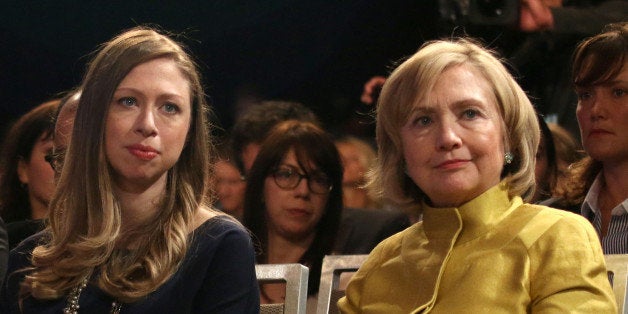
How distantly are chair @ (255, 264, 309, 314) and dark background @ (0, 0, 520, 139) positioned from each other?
2227mm

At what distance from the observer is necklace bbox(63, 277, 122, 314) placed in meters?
2.23

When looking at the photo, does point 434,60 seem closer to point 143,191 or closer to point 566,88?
point 143,191

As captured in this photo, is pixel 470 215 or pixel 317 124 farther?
pixel 317 124

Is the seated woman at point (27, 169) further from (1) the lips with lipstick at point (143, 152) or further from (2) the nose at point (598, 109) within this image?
(2) the nose at point (598, 109)

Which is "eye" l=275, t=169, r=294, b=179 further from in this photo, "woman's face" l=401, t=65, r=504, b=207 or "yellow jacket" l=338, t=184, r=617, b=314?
"woman's face" l=401, t=65, r=504, b=207

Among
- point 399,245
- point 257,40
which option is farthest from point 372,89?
point 399,245

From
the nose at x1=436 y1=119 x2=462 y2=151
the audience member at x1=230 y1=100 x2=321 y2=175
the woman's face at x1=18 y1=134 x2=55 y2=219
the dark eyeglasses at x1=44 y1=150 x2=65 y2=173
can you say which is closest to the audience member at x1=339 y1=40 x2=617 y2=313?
the nose at x1=436 y1=119 x2=462 y2=151

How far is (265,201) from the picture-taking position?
355cm

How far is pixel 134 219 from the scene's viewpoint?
237 centimetres

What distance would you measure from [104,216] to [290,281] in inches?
16.9

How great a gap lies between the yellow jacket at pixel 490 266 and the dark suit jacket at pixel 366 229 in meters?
1.14

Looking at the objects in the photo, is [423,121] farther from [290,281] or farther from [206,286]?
[206,286]

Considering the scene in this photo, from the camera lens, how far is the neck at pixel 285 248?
3.46 m

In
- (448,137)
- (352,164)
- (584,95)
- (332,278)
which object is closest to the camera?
(448,137)
